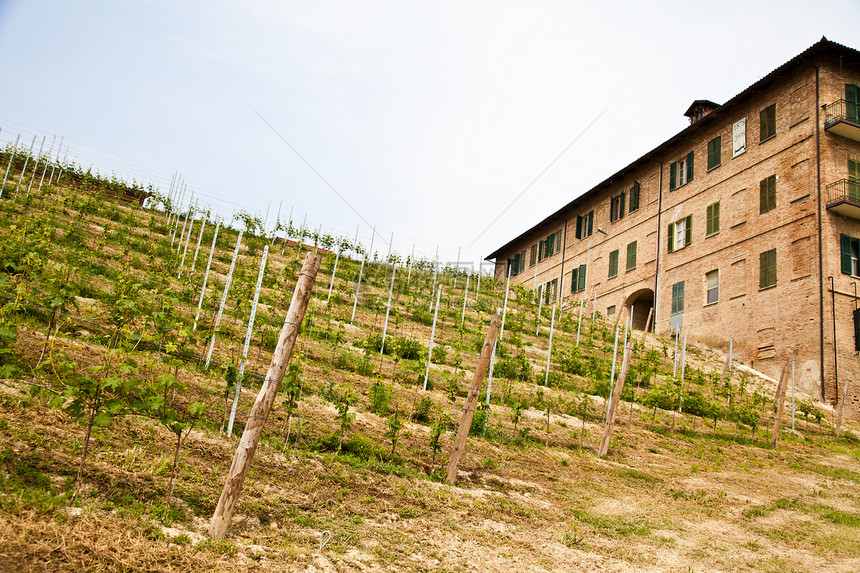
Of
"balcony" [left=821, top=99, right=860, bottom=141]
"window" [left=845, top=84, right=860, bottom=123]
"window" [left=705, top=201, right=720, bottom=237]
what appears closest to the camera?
"balcony" [left=821, top=99, right=860, bottom=141]

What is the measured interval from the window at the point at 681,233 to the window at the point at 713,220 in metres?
0.88

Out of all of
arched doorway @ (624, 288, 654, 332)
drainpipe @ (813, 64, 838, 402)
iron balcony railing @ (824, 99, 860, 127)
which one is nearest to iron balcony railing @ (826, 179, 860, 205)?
drainpipe @ (813, 64, 838, 402)

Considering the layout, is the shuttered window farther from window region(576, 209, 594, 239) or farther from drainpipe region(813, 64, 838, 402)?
drainpipe region(813, 64, 838, 402)

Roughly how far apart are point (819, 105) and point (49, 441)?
2335cm

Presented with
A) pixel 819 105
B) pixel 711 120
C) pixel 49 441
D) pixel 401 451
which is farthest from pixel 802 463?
pixel 711 120

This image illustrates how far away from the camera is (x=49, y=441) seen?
4844mm

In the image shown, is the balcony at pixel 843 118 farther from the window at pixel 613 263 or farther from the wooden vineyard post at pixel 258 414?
the wooden vineyard post at pixel 258 414

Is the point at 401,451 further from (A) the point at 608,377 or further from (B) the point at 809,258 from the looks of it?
(B) the point at 809,258

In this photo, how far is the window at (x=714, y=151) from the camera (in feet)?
78.0

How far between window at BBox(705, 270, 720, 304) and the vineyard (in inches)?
273

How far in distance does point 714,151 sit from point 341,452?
74.5 feet

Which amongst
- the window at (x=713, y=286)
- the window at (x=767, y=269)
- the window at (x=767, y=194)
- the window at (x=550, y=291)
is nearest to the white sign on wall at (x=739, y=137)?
the window at (x=767, y=194)

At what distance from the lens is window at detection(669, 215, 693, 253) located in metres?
24.5

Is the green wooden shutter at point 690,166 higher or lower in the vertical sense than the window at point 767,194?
higher
